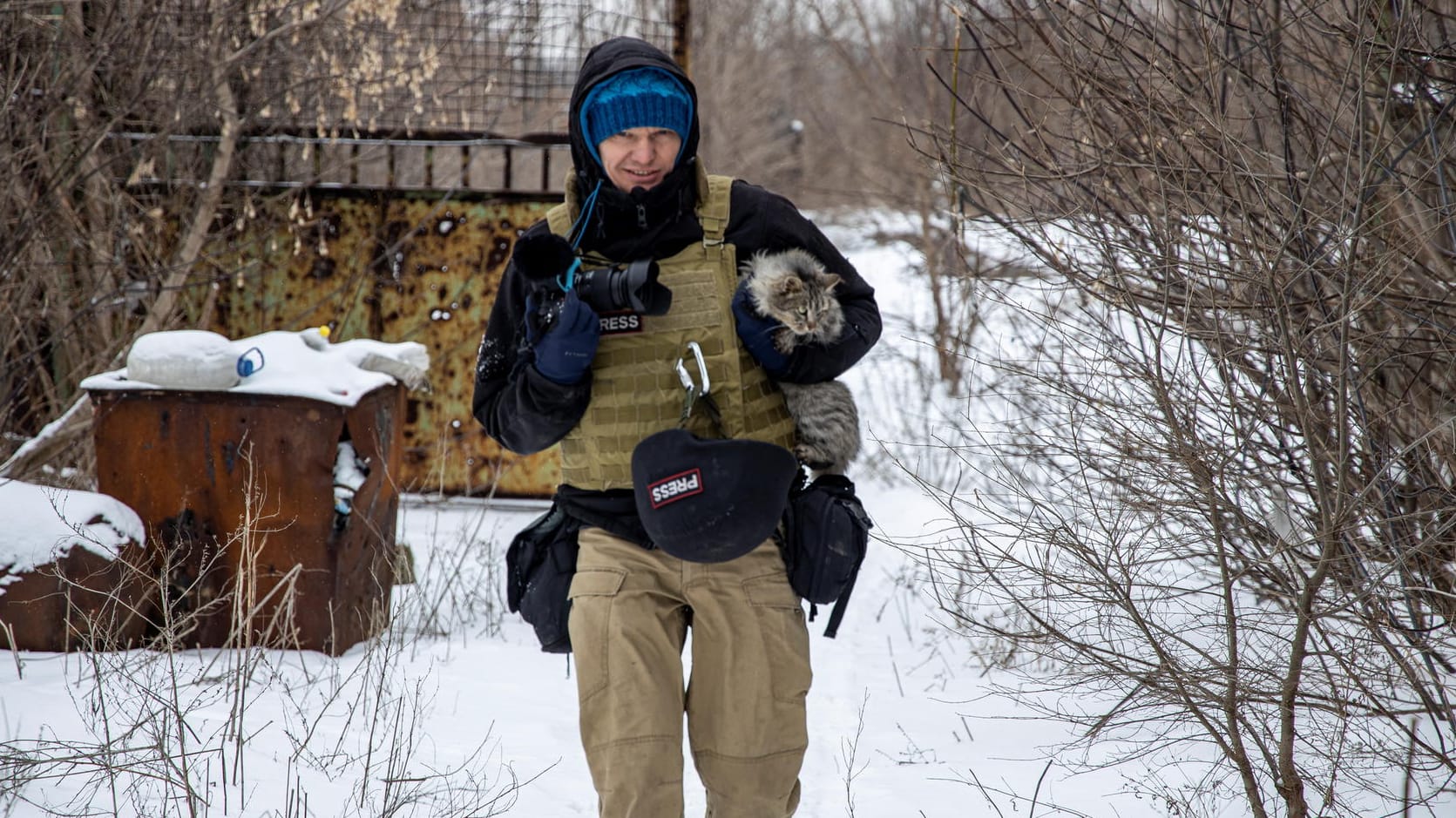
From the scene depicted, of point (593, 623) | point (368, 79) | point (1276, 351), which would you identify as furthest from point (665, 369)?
point (368, 79)

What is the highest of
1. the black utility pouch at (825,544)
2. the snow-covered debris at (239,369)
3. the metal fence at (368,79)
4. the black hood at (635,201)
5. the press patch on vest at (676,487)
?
the metal fence at (368,79)

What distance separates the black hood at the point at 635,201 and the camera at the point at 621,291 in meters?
0.16

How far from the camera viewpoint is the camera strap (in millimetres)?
2502

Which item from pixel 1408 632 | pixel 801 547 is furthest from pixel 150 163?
pixel 1408 632

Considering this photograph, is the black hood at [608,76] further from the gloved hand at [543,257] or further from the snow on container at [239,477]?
the snow on container at [239,477]

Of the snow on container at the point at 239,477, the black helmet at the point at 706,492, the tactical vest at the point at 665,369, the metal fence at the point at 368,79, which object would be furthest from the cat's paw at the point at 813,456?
the metal fence at the point at 368,79

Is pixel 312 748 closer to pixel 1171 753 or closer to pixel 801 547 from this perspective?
pixel 801 547

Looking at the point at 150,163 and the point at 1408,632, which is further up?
the point at 150,163

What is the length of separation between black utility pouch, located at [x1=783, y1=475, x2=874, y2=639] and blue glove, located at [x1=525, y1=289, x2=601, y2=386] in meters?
0.62

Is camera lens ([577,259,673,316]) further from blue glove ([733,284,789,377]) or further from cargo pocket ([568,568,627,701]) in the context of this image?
cargo pocket ([568,568,627,701])

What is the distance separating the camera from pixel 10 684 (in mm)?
3723

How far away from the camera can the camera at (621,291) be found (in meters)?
2.41

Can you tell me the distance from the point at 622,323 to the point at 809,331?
43 cm

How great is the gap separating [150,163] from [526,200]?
2021mm
